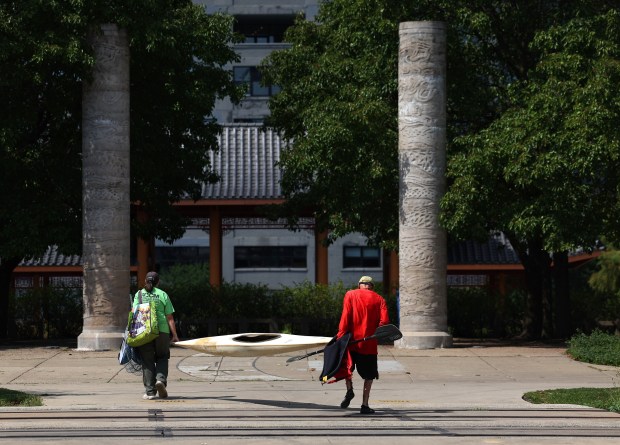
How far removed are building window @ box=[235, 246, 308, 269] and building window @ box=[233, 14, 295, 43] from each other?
13920 mm

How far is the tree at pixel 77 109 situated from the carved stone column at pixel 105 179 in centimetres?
53

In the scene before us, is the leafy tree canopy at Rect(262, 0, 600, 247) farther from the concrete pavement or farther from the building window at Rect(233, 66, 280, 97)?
the building window at Rect(233, 66, 280, 97)

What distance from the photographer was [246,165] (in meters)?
40.1

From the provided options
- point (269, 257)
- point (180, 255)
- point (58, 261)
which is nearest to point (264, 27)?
point (269, 257)

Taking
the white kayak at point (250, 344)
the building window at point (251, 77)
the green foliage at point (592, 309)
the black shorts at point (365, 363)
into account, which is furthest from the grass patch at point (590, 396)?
the building window at point (251, 77)

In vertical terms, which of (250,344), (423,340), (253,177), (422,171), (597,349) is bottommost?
(597,349)

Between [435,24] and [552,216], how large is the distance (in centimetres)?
535

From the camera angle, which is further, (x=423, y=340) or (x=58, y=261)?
(x=58, y=261)

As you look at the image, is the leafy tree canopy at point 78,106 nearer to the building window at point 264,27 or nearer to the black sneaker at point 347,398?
the black sneaker at point 347,398

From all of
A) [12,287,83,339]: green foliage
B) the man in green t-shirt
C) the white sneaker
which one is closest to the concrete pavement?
the white sneaker

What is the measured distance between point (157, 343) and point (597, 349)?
11.1 meters

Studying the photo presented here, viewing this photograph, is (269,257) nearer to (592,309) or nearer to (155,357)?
(592,309)

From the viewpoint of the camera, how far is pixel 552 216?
1081 inches

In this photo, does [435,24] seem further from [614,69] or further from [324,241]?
[324,241]
